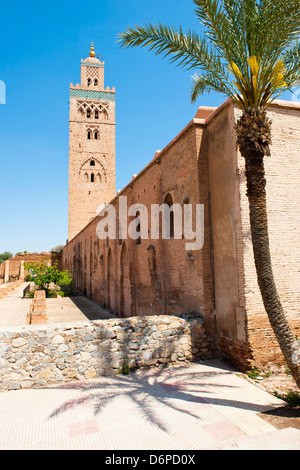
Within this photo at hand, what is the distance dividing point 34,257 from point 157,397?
4578 centimetres

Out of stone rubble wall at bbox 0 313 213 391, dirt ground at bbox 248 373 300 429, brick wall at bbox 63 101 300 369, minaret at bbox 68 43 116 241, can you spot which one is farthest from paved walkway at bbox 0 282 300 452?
minaret at bbox 68 43 116 241

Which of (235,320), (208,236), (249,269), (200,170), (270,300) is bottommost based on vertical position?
(235,320)

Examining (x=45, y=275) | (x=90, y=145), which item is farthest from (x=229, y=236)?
(x=90, y=145)

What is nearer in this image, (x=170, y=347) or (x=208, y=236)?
(x=170, y=347)

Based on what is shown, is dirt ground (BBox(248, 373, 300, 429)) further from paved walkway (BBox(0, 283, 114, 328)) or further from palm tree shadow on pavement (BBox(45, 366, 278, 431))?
paved walkway (BBox(0, 283, 114, 328))

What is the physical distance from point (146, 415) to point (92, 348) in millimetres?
2067

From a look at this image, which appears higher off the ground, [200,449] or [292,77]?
[292,77]

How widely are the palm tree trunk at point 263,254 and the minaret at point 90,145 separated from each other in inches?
1352

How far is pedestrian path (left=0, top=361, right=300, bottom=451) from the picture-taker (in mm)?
4164

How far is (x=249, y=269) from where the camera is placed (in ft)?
21.7

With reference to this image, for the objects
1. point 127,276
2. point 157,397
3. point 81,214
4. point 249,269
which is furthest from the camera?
point 81,214

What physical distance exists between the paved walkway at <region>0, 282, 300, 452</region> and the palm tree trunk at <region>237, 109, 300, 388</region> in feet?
3.26
